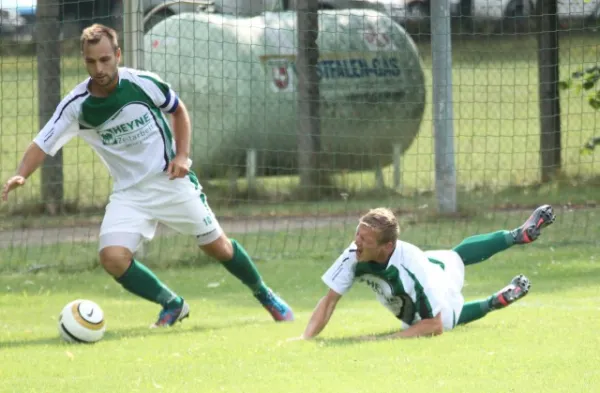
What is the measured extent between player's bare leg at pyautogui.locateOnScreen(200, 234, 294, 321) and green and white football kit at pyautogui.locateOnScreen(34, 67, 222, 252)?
0.19 metres

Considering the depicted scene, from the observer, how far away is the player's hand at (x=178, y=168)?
7.69 metres

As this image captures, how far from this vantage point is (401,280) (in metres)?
6.94

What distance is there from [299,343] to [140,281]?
58.2 inches

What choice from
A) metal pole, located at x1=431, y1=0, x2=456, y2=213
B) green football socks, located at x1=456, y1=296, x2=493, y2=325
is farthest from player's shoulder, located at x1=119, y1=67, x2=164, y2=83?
metal pole, located at x1=431, y1=0, x2=456, y2=213

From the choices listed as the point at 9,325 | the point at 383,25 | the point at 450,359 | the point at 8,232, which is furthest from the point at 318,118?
the point at 450,359

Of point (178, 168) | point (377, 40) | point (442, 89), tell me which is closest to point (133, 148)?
point (178, 168)

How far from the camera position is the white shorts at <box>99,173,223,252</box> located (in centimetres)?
779

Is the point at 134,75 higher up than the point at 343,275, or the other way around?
the point at 134,75

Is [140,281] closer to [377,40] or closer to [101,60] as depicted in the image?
[101,60]

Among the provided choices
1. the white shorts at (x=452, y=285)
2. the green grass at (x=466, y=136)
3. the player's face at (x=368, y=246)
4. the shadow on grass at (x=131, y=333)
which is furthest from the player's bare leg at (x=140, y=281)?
the green grass at (x=466, y=136)

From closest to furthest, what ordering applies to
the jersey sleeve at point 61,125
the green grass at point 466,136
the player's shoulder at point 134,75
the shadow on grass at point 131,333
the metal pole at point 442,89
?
the shadow on grass at point 131,333
the jersey sleeve at point 61,125
the player's shoulder at point 134,75
the metal pole at point 442,89
the green grass at point 466,136

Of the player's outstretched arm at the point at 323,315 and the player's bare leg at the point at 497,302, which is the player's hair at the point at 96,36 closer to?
the player's outstretched arm at the point at 323,315

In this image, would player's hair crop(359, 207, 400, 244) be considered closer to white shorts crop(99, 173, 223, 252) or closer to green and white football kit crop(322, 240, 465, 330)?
green and white football kit crop(322, 240, 465, 330)

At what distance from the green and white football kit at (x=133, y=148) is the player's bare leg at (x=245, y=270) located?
190 millimetres
